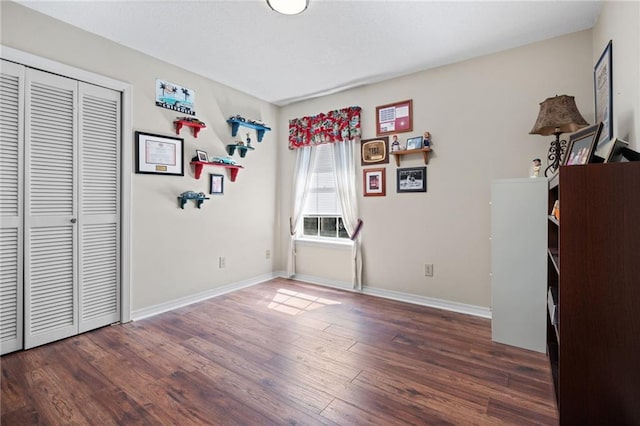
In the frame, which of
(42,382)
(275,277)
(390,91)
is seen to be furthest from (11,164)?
(390,91)

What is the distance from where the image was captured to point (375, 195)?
3.74m

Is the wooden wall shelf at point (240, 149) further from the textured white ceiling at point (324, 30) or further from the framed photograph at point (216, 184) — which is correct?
the textured white ceiling at point (324, 30)

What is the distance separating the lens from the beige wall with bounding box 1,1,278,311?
2537mm

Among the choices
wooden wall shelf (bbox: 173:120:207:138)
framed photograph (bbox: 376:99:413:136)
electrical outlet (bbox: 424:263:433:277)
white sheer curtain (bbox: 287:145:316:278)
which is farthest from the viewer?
white sheer curtain (bbox: 287:145:316:278)

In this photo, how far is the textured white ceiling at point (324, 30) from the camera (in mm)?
2287

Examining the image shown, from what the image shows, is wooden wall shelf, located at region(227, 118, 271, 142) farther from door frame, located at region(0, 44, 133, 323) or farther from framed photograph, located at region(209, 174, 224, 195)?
door frame, located at region(0, 44, 133, 323)

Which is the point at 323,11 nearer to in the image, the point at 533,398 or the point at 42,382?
the point at 533,398

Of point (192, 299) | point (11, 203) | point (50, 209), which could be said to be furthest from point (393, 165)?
point (11, 203)

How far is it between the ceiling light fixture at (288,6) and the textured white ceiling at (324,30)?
0.08 metres

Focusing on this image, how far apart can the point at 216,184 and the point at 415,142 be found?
236cm

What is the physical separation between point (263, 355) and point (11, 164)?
235 centimetres

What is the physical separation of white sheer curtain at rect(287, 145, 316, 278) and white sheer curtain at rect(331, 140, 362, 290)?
0.45 metres

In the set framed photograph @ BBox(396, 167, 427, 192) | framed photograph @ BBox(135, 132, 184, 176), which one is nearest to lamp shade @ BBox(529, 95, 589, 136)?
framed photograph @ BBox(396, 167, 427, 192)

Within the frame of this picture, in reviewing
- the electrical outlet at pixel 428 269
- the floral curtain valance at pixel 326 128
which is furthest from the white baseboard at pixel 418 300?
the floral curtain valance at pixel 326 128
